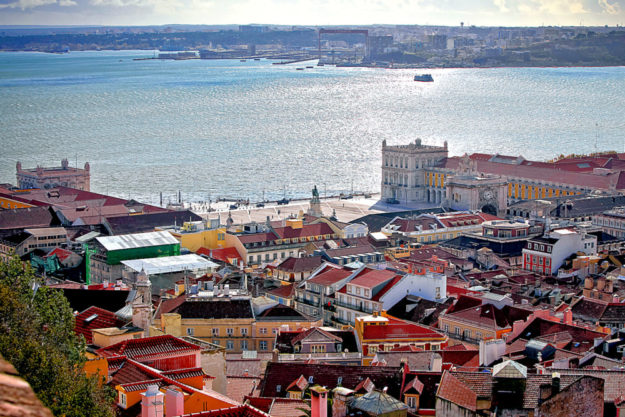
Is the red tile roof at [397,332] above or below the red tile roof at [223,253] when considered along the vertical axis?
above

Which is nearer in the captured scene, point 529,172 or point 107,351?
point 107,351

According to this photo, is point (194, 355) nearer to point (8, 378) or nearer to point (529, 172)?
point (8, 378)

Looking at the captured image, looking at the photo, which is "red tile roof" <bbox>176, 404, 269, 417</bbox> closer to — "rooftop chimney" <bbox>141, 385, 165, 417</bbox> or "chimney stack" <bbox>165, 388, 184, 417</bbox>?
"rooftop chimney" <bbox>141, 385, 165, 417</bbox>

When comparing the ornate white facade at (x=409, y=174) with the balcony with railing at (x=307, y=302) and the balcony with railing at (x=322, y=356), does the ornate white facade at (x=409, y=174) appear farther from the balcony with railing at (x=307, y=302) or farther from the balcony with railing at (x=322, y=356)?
the balcony with railing at (x=322, y=356)

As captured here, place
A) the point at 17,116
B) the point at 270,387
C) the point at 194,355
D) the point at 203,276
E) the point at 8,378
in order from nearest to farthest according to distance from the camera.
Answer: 1. the point at 8,378
2. the point at 194,355
3. the point at 270,387
4. the point at 203,276
5. the point at 17,116

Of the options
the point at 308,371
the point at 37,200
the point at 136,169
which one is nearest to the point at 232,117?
the point at 136,169

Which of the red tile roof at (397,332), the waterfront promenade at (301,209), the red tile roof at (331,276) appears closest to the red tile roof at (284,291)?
the red tile roof at (331,276)

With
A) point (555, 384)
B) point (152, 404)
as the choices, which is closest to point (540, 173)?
point (555, 384)

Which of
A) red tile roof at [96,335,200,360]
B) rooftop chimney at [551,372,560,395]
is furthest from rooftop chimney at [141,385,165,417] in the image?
rooftop chimney at [551,372,560,395]
